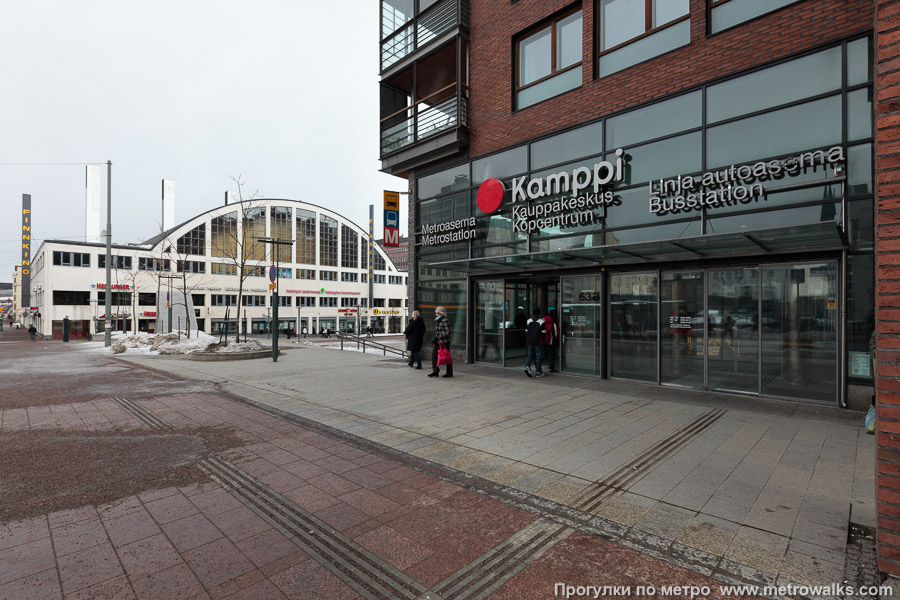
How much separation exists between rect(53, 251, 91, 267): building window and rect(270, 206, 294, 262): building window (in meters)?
19.9

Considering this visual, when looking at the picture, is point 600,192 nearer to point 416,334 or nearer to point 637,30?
point 637,30

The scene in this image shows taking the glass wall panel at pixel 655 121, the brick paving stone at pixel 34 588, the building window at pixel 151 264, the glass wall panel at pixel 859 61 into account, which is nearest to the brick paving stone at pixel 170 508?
the brick paving stone at pixel 34 588

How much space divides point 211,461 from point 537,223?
9.70m

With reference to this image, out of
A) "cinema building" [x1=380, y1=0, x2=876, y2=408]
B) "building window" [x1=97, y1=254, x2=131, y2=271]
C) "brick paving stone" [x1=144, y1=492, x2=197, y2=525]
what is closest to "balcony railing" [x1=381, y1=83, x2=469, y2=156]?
"cinema building" [x1=380, y1=0, x2=876, y2=408]

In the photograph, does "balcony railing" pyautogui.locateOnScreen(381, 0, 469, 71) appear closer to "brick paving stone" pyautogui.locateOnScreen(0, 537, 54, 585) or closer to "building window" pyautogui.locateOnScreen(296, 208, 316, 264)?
"brick paving stone" pyautogui.locateOnScreen(0, 537, 54, 585)

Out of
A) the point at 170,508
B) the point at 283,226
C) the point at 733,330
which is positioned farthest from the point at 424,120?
the point at 283,226

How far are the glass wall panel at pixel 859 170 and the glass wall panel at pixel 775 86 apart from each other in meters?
1.30

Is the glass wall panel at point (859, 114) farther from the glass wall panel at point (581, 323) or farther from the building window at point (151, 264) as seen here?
the building window at point (151, 264)

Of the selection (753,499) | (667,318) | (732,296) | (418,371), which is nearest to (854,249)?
(732,296)

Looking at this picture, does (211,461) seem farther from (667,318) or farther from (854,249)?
(854,249)

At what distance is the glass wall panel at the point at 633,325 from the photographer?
10258 millimetres

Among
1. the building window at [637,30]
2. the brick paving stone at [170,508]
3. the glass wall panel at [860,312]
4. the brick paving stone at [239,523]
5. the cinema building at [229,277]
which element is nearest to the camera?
the brick paving stone at [239,523]

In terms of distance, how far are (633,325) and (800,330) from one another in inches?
126

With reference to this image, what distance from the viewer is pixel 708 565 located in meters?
3.04
